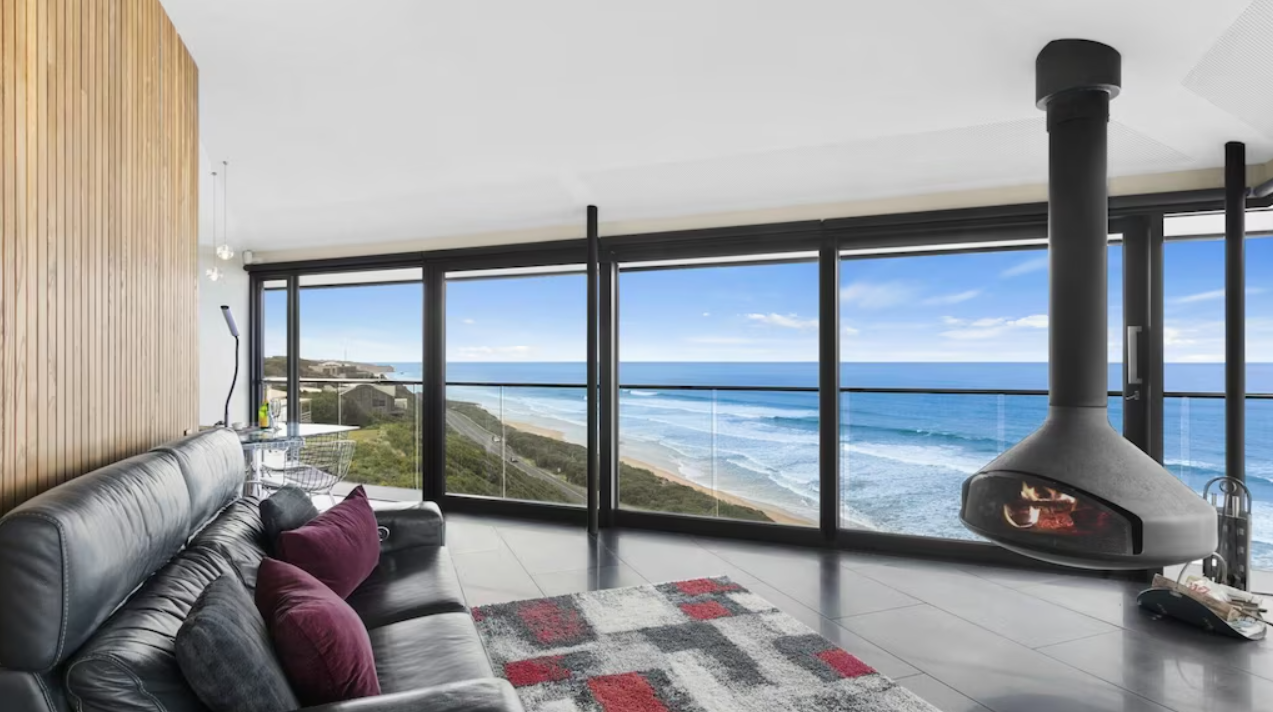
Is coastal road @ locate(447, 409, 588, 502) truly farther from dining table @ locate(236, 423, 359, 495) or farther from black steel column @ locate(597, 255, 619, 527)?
dining table @ locate(236, 423, 359, 495)

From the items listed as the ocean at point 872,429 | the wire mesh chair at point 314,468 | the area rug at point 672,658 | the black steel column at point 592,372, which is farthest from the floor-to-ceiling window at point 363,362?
the area rug at point 672,658

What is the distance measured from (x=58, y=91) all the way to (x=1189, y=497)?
416 centimetres

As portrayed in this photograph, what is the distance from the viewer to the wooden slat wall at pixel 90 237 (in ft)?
5.86

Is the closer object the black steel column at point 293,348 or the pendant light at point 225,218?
the pendant light at point 225,218

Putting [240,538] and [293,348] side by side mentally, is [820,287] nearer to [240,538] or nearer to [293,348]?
[240,538]

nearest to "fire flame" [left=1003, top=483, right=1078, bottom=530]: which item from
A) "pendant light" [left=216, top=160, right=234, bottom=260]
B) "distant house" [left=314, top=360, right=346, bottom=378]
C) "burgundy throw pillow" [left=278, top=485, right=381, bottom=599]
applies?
"burgundy throw pillow" [left=278, top=485, right=381, bottom=599]

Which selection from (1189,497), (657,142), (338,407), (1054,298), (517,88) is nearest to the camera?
(1189,497)

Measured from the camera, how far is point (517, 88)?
3.34 metres

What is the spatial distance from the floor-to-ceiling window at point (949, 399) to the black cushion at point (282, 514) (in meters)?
3.36

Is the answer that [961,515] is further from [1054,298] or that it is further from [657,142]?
[657,142]

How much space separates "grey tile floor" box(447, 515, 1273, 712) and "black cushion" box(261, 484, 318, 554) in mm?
1191


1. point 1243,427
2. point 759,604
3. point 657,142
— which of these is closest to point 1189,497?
point 1243,427

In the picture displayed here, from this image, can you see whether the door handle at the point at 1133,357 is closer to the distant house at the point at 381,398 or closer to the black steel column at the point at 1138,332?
the black steel column at the point at 1138,332

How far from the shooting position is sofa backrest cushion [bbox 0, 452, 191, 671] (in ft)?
4.24
